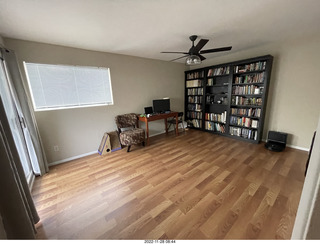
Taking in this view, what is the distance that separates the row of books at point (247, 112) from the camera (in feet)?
9.89

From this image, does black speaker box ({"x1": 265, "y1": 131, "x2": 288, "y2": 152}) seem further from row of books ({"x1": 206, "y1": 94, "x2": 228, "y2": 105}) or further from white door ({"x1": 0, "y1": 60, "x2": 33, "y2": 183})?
white door ({"x1": 0, "y1": 60, "x2": 33, "y2": 183})

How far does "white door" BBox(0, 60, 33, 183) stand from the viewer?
5.72 ft

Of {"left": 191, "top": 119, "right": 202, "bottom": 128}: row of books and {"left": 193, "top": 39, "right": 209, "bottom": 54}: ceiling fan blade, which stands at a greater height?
{"left": 193, "top": 39, "right": 209, "bottom": 54}: ceiling fan blade

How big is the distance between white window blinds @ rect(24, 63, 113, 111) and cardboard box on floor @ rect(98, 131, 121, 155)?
77 centimetres

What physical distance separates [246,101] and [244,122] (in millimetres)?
540

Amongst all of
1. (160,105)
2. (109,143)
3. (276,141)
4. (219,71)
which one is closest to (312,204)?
(109,143)

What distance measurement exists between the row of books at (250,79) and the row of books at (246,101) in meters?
0.40

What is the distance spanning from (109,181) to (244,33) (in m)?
3.42

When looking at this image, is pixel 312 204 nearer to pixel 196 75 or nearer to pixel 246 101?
pixel 246 101

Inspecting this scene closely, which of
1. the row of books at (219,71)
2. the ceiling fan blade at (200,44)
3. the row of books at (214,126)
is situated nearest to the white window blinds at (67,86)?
the ceiling fan blade at (200,44)

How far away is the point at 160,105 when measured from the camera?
3.70 m

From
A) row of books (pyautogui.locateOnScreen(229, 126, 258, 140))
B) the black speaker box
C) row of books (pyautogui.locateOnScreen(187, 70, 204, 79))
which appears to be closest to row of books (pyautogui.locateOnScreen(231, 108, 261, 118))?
row of books (pyautogui.locateOnScreen(229, 126, 258, 140))

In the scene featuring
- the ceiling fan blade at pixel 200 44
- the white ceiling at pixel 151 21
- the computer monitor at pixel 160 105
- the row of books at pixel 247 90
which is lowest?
the computer monitor at pixel 160 105

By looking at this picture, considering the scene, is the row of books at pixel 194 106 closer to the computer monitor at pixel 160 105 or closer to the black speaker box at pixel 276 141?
the computer monitor at pixel 160 105
